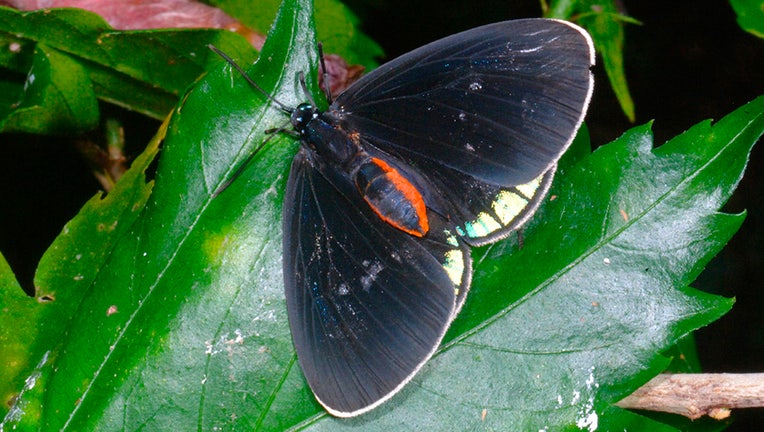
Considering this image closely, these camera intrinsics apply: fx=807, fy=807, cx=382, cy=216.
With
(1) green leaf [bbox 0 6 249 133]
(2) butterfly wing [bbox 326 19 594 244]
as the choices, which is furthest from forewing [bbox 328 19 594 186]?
(1) green leaf [bbox 0 6 249 133]

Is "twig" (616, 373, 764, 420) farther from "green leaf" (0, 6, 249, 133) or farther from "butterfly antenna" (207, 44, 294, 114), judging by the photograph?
"green leaf" (0, 6, 249, 133)

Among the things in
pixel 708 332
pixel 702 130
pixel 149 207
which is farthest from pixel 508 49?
pixel 708 332

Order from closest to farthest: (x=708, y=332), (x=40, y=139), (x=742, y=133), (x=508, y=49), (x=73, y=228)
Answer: (x=742, y=133) → (x=508, y=49) → (x=73, y=228) → (x=40, y=139) → (x=708, y=332)

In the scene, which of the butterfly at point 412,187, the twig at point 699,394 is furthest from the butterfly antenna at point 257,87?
the twig at point 699,394

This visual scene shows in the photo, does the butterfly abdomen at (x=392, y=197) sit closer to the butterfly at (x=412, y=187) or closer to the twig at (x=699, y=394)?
the butterfly at (x=412, y=187)

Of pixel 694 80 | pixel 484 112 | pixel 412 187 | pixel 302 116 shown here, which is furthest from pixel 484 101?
pixel 694 80

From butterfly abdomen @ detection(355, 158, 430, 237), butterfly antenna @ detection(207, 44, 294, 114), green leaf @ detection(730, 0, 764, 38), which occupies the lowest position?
butterfly abdomen @ detection(355, 158, 430, 237)

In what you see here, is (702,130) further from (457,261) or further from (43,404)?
(43,404)
